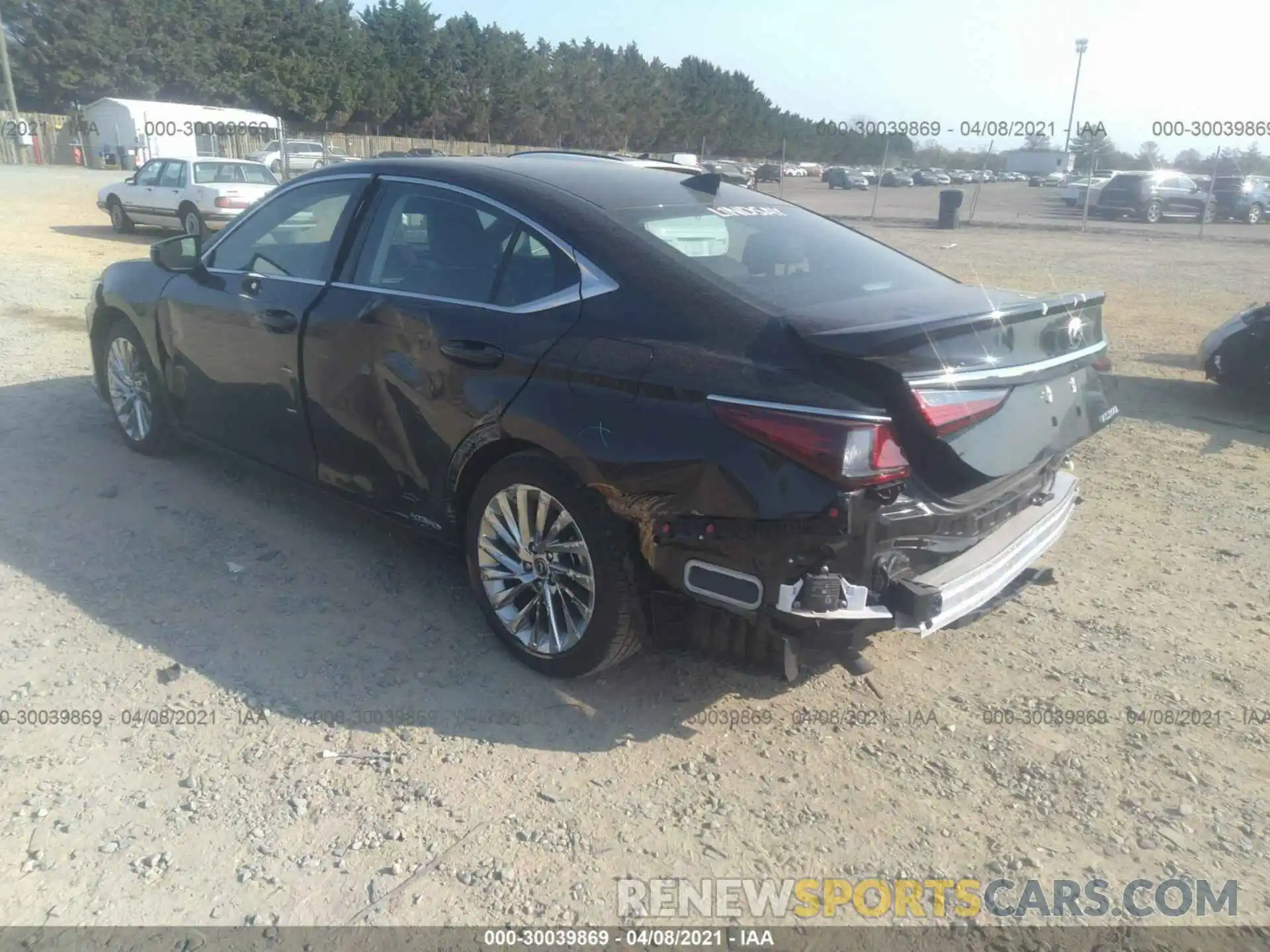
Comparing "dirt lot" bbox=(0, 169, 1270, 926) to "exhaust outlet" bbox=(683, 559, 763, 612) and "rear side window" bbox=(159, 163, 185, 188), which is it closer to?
"exhaust outlet" bbox=(683, 559, 763, 612)

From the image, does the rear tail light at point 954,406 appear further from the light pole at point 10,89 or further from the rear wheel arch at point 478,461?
the light pole at point 10,89

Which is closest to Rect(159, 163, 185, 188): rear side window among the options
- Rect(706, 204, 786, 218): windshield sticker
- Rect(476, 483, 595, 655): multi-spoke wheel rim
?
Rect(706, 204, 786, 218): windshield sticker

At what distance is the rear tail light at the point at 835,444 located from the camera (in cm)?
272

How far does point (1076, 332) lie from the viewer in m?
3.46

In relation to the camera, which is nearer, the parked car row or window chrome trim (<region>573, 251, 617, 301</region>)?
window chrome trim (<region>573, 251, 617, 301</region>)

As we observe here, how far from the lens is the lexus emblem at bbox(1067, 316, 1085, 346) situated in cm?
342

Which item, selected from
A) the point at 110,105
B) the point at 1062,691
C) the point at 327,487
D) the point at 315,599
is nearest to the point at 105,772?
the point at 315,599

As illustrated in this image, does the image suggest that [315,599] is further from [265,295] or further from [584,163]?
[584,163]

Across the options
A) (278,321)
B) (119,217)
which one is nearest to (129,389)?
(278,321)

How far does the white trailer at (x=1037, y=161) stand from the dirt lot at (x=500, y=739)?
57557mm

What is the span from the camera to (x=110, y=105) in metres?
45.4

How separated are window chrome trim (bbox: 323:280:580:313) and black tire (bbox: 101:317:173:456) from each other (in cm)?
195

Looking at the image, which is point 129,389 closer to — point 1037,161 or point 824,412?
point 824,412

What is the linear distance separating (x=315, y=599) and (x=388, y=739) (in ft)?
3.62
